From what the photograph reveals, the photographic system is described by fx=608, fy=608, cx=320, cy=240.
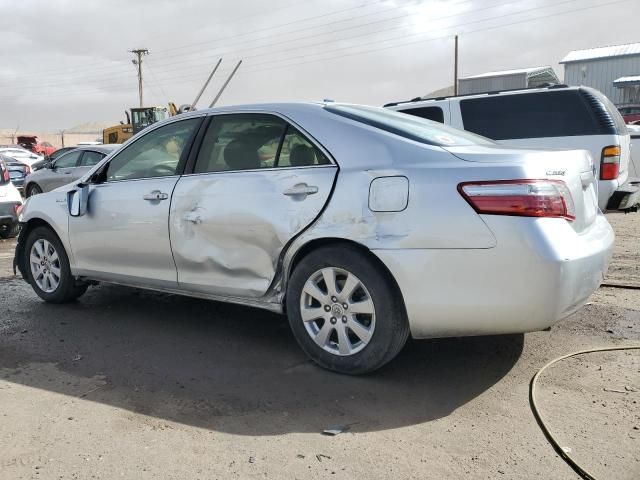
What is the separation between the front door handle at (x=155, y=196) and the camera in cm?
437

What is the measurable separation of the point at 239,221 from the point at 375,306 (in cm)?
109

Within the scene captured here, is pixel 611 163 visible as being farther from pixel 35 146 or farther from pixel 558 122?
pixel 35 146

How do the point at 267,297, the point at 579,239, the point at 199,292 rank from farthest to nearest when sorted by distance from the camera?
1. the point at 199,292
2. the point at 267,297
3. the point at 579,239

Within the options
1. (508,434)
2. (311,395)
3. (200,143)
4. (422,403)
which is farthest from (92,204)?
(508,434)

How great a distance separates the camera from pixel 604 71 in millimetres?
42812

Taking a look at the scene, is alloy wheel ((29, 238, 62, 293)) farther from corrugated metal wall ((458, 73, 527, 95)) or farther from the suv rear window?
corrugated metal wall ((458, 73, 527, 95))

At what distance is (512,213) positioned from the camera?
3.10 m

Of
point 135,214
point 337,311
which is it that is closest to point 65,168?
point 135,214

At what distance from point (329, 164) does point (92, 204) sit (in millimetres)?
2282

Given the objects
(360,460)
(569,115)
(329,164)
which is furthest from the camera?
(569,115)

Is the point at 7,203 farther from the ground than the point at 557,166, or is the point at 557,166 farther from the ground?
the point at 557,166

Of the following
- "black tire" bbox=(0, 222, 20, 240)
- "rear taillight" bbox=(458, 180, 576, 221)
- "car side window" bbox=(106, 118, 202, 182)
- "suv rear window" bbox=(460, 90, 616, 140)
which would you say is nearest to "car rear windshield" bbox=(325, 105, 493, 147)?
"rear taillight" bbox=(458, 180, 576, 221)

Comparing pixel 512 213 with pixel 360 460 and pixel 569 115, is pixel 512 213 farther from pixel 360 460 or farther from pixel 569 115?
pixel 569 115

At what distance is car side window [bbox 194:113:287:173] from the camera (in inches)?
159
